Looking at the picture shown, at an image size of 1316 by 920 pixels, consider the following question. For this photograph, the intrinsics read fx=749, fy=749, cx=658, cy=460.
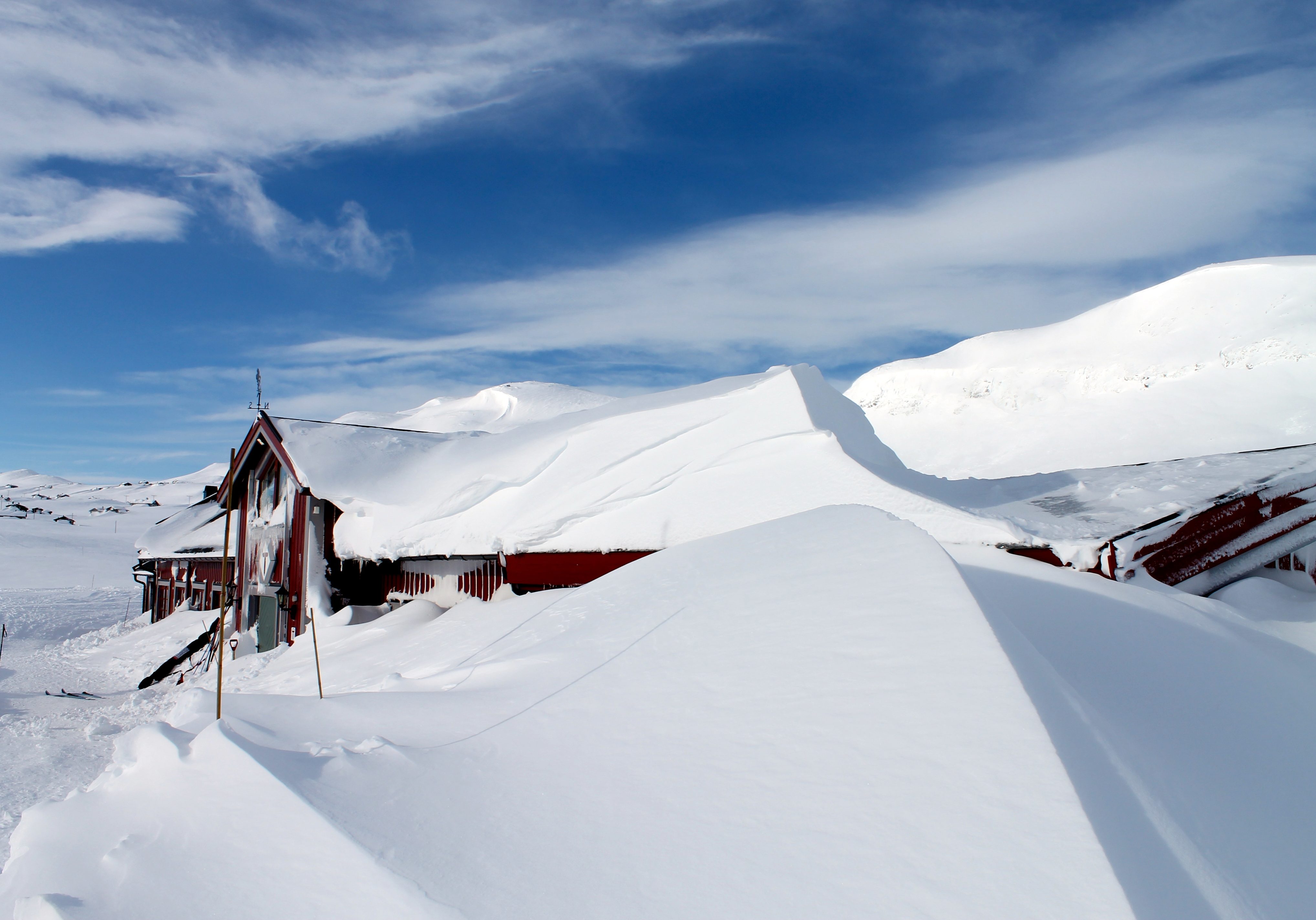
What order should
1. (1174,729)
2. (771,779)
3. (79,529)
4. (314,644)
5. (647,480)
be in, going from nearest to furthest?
(771,779), (1174,729), (314,644), (647,480), (79,529)

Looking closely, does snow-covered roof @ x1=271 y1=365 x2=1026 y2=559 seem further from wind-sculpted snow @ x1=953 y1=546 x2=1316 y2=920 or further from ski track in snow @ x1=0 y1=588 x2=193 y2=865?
ski track in snow @ x1=0 y1=588 x2=193 y2=865

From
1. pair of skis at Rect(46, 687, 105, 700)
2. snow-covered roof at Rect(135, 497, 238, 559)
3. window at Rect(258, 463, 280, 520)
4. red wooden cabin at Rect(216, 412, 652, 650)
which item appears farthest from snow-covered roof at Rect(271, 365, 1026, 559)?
snow-covered roof at Rect(135, 497, 238, 559)

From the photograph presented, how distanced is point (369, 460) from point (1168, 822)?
12288 millimetres

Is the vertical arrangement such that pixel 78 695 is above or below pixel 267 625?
below

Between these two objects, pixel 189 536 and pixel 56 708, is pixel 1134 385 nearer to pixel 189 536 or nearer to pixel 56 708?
pixel 189 536

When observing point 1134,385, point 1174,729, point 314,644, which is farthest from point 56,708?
point 1134,385

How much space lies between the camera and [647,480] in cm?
801

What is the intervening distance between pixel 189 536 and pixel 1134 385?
42.2 metres

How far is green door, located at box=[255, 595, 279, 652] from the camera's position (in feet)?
46.2

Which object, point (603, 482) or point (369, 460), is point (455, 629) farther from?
point (369, 460)

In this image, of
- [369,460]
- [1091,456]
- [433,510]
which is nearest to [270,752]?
[433,510]

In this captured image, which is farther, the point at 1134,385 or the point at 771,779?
the point at 1134,385

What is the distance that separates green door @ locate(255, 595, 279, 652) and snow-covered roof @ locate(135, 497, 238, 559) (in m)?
8.33

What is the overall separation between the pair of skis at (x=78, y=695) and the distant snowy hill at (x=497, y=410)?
83.6ft
